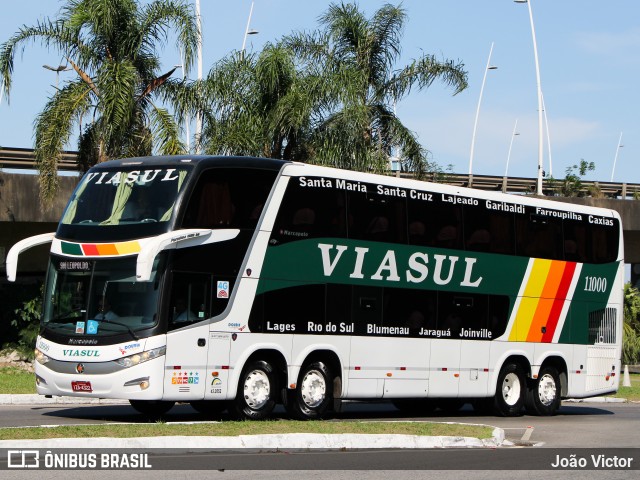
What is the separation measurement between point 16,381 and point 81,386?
10.3 meters

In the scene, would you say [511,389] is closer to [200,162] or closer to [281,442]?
[200,162]

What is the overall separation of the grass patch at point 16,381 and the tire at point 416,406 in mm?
7449

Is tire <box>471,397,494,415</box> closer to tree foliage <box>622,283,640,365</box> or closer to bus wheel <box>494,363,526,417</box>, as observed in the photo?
bus wheel <box>494,363,526,417</box>

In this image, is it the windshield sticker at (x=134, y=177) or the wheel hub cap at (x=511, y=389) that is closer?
the windshield sticker at (x=134, y=177)

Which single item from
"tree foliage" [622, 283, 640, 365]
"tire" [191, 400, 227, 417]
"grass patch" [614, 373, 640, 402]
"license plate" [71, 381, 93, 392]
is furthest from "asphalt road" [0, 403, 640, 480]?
"tree foliage" [622, 283, 640, 365]

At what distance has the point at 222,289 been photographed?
18.4 meters

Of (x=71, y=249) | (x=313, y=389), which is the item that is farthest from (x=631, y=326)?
(x=71, y=249)

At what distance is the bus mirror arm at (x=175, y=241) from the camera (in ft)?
56.1

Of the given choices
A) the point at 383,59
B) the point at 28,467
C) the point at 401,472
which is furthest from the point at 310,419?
the point at 383,59

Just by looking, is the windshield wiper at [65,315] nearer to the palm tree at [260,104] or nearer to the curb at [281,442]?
the curb at [281,442]

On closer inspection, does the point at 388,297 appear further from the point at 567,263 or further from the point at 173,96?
the point at 173,96

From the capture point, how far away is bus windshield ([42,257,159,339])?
17578mm

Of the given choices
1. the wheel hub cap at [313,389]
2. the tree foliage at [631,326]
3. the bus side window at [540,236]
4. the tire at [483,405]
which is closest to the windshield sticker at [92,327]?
the wheel hub cap at [313,389]

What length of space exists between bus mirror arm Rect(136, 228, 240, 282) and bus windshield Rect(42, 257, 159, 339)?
0.28m
